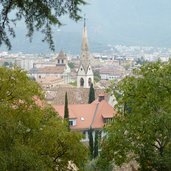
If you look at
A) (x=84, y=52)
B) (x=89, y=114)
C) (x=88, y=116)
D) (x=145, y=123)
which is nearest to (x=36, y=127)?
(x=145, y=123)

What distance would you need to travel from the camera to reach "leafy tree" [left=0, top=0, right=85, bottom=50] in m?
7.42

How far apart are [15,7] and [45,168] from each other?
448 cm

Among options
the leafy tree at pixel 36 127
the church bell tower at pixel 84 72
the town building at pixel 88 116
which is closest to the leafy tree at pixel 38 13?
the leafy tree at pixel 36 127

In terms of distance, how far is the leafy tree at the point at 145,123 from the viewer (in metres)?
12.0

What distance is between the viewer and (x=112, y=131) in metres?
13.0

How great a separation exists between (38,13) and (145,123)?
5522 millimetres

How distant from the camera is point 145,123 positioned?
479 inches

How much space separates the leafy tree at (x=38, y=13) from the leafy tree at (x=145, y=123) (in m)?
5.06

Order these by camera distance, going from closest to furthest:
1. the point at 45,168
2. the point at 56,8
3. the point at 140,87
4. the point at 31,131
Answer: the point at 56,8 < the point at 45,168 < the point at 31,131 < the point at 140,87

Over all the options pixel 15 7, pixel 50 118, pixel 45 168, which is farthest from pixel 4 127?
pixel 50 118

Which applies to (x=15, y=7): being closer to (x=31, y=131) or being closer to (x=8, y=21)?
(x=8, y=21)

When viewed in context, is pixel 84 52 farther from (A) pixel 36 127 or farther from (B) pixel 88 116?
(A) pixel 36 127

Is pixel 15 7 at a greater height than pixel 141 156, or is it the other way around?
pixel 15 7

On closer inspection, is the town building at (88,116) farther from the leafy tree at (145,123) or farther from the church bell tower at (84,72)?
the church bell tower at (84,72)
